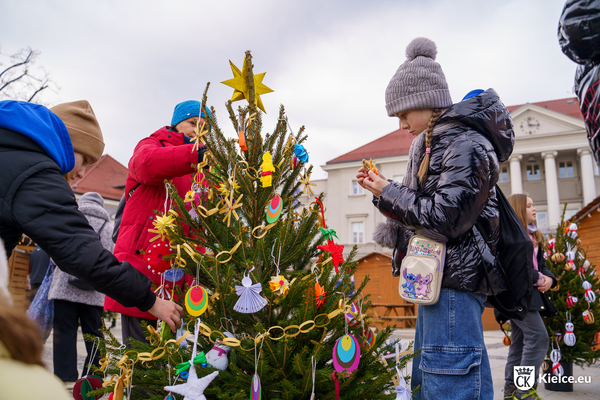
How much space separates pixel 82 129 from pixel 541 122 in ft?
120

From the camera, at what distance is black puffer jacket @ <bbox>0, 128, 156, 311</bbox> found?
1.62m

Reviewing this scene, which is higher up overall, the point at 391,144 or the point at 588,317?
the point at 391,144

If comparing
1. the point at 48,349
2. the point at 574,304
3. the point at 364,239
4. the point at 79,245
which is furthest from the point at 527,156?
the point at 79,245

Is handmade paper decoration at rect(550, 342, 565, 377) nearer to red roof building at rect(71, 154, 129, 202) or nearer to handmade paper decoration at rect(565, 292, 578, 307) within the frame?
handmade paper decoration at rect(565, 292, 578, 307)

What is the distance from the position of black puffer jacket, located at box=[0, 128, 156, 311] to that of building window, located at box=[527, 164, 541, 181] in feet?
123

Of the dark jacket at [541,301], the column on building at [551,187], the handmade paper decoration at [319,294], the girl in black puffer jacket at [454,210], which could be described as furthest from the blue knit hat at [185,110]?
the column on building at [551,187]

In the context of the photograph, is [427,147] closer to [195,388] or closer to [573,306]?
[195,388]

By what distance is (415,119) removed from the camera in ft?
6.89

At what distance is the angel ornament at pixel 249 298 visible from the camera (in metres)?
1.90

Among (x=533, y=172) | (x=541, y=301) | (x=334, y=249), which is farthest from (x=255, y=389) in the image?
(x=533, y=172)

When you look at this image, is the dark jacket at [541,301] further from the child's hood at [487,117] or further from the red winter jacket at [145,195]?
the red winter jacket at [145,195]

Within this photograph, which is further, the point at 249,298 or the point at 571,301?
the point at 571,301

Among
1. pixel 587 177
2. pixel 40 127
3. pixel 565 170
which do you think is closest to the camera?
pixel 40 127

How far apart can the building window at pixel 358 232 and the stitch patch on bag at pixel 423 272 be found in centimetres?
3053
